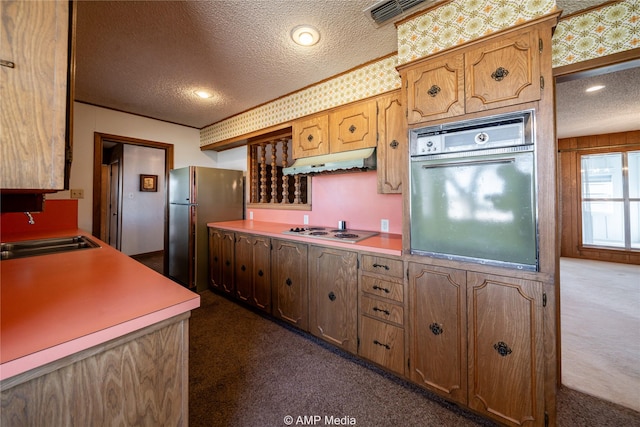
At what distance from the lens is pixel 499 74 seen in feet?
4.39

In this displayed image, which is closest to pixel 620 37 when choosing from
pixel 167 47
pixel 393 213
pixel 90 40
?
pixel 393 213

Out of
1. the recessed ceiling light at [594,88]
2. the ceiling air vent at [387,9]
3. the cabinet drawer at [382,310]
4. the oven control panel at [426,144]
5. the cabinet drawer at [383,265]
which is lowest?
the cabinet drawer at [382,310]

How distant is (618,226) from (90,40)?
8172 millimetres

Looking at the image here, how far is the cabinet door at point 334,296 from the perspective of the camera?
193cm

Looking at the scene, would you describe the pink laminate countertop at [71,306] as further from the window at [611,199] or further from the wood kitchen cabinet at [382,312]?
the window at [611,199]

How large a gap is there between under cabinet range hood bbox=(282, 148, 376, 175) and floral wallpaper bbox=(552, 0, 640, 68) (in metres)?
1.30

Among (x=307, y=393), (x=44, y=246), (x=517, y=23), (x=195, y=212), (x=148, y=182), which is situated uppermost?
(x=517, y=23)

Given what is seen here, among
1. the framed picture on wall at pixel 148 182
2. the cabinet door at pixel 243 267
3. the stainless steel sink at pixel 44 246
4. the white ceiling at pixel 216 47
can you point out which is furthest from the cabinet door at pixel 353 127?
the framed picture on wall at pixel 148 182

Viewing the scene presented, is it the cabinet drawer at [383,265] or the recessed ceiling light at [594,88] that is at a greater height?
the recessed ceiling light at [594,88]

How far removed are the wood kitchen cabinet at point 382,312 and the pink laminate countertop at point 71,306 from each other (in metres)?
1.23

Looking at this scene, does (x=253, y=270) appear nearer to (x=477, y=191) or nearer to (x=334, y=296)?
(x=334, y=296)

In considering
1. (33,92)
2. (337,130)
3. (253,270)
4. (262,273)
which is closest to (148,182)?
(253,270)

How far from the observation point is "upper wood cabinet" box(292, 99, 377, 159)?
7.23 feet

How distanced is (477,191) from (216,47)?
218 cm
